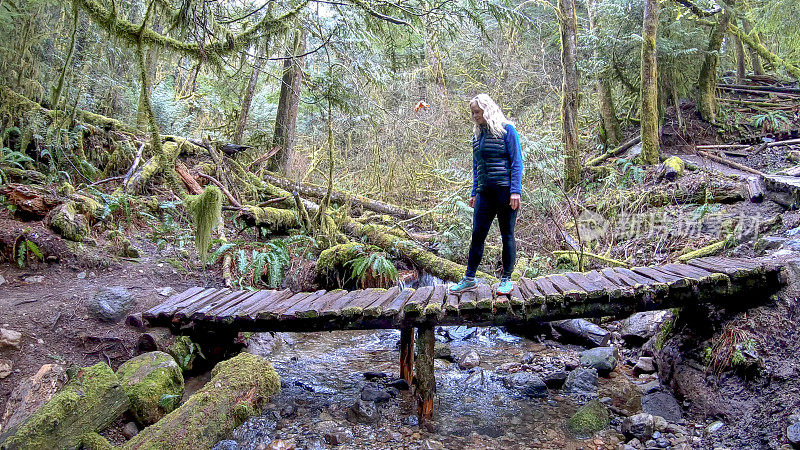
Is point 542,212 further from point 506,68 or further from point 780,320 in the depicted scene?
point 506,68

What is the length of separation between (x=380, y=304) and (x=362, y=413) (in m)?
1.08

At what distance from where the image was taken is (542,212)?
9180 mm

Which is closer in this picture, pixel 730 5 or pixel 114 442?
pixel 114 442

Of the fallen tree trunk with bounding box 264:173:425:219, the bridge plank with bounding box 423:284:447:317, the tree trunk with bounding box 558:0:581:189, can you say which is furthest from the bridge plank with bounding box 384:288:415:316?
the tree trunk with bounding box 558:0:581:189

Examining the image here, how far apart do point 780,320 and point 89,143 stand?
1016cm

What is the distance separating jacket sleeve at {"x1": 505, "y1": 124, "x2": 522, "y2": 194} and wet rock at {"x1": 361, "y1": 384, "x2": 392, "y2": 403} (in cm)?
254

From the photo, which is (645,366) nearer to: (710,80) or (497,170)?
(497,170)

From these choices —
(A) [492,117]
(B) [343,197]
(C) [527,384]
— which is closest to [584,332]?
(C) [527,384]

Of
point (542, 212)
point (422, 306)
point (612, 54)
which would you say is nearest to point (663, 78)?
point (612, 54)

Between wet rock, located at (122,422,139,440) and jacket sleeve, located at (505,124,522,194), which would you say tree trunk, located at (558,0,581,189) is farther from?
wet rock, located at (122,422,139,440)

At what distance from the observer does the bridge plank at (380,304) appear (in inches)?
183

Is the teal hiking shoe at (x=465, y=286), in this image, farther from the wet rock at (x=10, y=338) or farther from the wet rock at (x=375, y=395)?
the wet rock at (x=10, y=338)

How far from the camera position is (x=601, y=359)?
5.75 meters

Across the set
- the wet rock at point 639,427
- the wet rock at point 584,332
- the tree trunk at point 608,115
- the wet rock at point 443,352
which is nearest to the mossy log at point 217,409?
the wet rock at point 443,352
